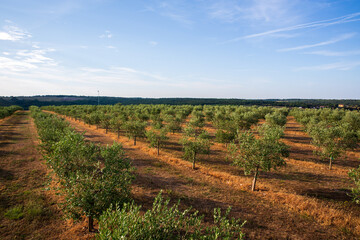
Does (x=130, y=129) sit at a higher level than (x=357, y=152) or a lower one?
higher

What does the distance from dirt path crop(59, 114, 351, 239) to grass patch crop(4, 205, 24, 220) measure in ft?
39.8

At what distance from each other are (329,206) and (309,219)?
4.99m

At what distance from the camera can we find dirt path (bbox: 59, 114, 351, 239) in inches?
683

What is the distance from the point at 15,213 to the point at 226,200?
2446 cm

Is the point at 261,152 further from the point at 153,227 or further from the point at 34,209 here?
the point at 34,209

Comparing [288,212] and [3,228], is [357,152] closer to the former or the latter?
[288,212]

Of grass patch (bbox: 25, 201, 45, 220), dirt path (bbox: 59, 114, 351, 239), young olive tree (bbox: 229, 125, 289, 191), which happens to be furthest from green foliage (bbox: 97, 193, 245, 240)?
young olive tree (bbox: 229, 125, 289, 191)

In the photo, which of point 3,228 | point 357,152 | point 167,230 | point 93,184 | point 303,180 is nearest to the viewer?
point 167,230

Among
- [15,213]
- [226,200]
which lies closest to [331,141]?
[226,200]

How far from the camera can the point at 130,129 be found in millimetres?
50094

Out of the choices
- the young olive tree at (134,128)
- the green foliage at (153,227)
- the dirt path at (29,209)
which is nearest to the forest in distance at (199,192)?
the green foliage at (153,227)

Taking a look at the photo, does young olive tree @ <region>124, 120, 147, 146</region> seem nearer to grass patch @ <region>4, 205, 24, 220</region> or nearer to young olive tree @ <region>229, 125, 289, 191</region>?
grass patch @ <region>4, 205, 24, 220</region>

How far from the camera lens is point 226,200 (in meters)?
22.8

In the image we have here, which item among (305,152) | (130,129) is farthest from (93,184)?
(305,152)
